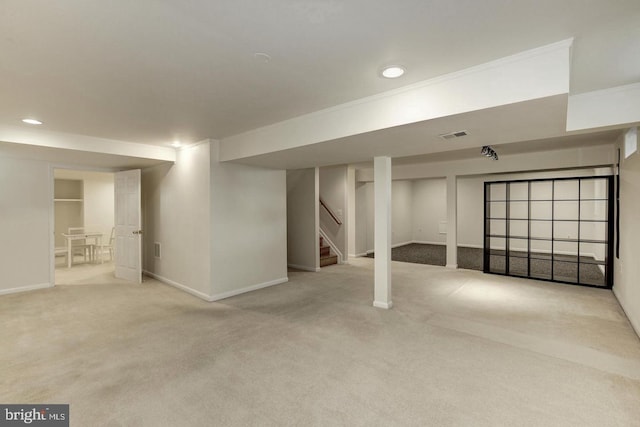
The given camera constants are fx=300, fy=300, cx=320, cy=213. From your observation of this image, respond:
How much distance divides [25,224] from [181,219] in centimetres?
267

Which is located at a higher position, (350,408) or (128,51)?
(128,51)

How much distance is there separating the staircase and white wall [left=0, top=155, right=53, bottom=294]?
5241mm

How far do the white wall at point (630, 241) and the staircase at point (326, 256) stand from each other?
5147 mm

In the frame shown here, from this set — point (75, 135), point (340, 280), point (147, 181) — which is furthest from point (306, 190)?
point (75, 135)

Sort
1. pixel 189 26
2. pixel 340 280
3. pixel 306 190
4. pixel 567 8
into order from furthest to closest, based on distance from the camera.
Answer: pixel 306 190
pixel 340 280
pixel 189 26
pixel 567 8

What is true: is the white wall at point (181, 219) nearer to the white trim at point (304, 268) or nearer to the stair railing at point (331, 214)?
the white trim at point (304, 268)

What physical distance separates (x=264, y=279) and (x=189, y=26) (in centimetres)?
428

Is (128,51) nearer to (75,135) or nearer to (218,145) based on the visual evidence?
(218,145)

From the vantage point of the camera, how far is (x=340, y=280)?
586 cm

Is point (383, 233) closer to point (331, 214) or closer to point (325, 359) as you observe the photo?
point (325, 359)

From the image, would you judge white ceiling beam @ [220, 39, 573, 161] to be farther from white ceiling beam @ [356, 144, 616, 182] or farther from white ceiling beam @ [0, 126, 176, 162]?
white ceiling beam @ [356, 144, 616, 182]

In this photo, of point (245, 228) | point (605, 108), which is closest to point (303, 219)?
point (245, 228)

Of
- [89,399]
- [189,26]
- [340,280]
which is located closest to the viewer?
[189,26]

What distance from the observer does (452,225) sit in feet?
23.1
